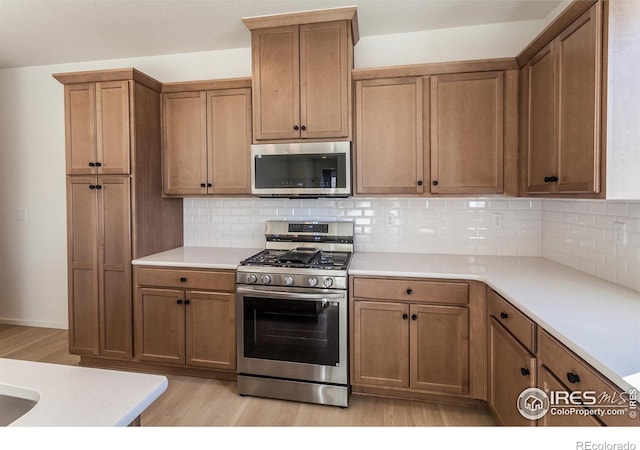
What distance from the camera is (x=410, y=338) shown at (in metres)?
2.17

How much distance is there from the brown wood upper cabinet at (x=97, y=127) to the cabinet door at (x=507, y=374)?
274cm

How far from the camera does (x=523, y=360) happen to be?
1541 mm

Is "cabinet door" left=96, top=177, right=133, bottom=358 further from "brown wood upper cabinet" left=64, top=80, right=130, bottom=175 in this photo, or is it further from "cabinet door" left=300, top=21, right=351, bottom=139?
"cabinet door" left=300, top=21, right=351, bottom=139

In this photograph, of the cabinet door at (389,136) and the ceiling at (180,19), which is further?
the cabinet door at (389,136)

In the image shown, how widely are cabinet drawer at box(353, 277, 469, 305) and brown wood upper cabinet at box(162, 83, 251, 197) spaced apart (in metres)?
1.21

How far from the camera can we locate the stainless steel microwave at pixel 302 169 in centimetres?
242

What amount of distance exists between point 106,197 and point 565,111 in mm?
3056

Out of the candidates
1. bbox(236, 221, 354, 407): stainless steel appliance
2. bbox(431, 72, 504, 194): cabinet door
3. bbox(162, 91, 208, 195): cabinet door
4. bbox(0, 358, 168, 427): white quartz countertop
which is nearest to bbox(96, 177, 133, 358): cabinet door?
bbox(162, 91, 208, 195): cabinet door

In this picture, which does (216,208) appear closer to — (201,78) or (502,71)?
(201,78)

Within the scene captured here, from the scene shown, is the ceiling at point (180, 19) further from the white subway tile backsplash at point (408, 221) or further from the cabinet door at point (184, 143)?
the white subway tile backsplash at point (408, 221)

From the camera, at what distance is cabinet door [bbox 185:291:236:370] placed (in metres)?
2.43

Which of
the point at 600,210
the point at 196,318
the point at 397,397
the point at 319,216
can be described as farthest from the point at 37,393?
the point at 600,210

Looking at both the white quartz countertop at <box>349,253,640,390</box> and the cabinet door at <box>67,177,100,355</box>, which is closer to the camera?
the white quartz countertop at <box>349,253,640,390</box>

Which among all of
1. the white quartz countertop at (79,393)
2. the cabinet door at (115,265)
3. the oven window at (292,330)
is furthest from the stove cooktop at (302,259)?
the white quartz countertop at (79,393)
